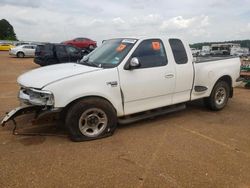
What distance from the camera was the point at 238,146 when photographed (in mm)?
4652

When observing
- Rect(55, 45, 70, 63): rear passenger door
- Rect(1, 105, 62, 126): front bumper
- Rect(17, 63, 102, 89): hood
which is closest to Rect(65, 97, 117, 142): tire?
Rect(1, 105, 62, 126): front bumper

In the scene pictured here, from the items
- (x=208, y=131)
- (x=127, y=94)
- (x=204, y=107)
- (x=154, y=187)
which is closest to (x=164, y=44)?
(x=127, y=94)

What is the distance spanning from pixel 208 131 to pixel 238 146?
801 millimetres

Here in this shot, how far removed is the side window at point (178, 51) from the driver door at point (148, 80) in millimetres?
282

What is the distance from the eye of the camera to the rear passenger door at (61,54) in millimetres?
17641

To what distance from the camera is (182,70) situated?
228 inches

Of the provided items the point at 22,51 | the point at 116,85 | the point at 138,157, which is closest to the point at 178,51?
the point at 116,85

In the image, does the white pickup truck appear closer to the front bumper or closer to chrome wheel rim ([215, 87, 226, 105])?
Result: the front bumper

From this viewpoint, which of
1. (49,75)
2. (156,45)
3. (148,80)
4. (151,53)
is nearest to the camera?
(49,75)

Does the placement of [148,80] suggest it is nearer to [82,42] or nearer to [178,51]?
[178,51]

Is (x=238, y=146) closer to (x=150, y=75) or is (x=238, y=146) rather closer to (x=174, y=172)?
(x=174, y=172)

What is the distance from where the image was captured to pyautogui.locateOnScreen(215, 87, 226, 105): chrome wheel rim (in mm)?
6848

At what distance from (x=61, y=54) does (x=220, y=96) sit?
12985 millimetres

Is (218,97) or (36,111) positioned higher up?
(36,111)
